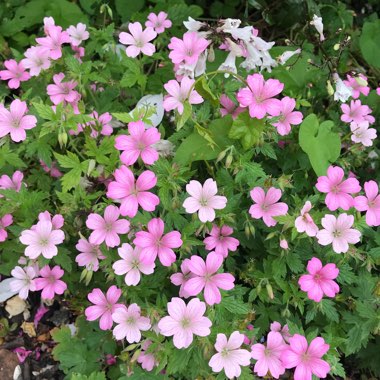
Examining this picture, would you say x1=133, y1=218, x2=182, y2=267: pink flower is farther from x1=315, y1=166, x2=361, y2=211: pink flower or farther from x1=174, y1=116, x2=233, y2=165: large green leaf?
x1=315, y1=166, x2=361, y2=211: pink flower

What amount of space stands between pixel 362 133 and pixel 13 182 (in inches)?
57.8

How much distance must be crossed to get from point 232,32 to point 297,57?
1.69ft

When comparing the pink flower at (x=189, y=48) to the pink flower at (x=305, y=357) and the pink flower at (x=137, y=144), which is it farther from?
the pink flower at (x=305, y=357)

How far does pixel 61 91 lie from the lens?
210 centimetres

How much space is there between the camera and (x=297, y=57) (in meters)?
2.21

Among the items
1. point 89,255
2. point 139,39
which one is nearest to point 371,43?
point 139,39

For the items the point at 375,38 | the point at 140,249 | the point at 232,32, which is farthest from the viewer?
the point at 375,38

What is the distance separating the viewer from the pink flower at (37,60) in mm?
2129

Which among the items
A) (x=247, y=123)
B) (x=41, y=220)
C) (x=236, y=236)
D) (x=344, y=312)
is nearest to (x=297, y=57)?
(x=247, y=123)

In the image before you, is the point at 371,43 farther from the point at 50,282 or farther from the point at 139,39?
the point at 50,282

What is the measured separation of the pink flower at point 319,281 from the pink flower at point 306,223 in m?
0.12

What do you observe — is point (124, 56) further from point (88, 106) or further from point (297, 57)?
point (297, 57)

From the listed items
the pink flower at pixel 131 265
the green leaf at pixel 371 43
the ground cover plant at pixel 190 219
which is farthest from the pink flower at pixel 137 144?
the green leaf at pixel 371 43

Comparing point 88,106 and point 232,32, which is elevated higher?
point 232,32
